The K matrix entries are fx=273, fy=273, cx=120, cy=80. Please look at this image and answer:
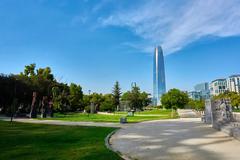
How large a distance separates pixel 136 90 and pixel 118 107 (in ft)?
33.5

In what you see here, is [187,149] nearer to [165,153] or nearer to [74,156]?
[165,153]

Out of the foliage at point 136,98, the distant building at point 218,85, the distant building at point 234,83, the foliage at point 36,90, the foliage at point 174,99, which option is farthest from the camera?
the distant building at point 218,85

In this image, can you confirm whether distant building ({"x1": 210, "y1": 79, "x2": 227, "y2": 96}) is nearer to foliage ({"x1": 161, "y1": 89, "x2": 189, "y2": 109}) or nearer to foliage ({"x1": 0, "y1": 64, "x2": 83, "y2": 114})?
foliage ({"x1": 0, "y1": 64, "x2": 83, "y2": 114})

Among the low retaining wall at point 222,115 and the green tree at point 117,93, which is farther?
the green tree at point 117,93

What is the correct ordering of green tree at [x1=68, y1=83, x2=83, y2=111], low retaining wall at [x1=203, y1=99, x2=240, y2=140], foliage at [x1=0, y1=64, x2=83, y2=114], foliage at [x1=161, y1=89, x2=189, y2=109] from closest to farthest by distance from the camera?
low retaining wall at [x1=203, y1=99, x2=240, y2=140]
foliage at [x1=161, y1=89, x2=189, y2=109]
foliage at [x1=0, y1=64, x2=83, y2=114]
green tree at [x1=68, y1=83, x2=83, y2=111]

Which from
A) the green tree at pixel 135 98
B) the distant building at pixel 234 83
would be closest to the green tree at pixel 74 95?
the green tree at pixel 135 98

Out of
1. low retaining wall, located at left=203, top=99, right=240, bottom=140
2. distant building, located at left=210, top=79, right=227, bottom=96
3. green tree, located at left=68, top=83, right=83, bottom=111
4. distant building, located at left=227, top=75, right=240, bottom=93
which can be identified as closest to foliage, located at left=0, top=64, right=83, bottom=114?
green tree, located at left=68, top=83, right=83, bottom=111

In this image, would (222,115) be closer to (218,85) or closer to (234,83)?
(234,83)

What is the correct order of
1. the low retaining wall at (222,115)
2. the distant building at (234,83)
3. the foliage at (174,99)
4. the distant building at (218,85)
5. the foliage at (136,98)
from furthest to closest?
the distant building at (218,85)
the distant building at (234,83)
the foliage at (136,98)
the foliage at (174,99)
the low retaining wall at (222,115)

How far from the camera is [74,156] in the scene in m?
8.16

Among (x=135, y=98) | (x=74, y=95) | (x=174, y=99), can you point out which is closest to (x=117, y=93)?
(x=135, y=98)

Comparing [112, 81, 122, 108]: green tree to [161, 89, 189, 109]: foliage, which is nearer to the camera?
[161, 89, 189, 109]: foliage

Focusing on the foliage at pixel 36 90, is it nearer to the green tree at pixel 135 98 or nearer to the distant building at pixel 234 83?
the green tree at pixel 135 98

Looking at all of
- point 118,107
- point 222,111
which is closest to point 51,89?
point 118,107
